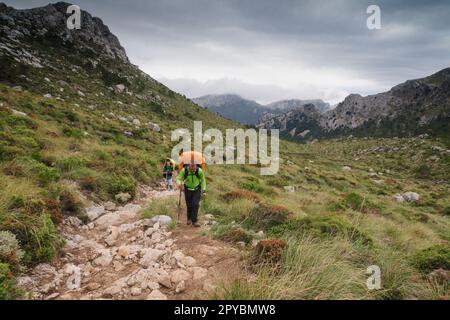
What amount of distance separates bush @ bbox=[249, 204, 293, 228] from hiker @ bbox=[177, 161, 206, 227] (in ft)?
5.30

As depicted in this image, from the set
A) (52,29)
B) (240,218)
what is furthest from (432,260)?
(52,29)

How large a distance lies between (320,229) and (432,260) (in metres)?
2.27

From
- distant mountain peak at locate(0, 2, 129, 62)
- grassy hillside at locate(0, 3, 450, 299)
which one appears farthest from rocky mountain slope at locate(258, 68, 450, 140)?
grassy hillside at locate(0, 3, 450, 299)

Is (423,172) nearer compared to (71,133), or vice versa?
(71,133)

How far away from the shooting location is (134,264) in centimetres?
545

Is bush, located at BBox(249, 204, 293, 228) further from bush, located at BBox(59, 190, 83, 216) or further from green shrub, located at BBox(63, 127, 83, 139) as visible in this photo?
green shrub, located at BBox(63, 127, 83, 139)

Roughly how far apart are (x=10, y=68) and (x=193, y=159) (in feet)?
94.2

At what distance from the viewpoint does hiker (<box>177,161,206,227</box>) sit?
7.44m

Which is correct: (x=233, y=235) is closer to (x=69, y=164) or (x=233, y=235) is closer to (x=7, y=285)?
(x=7, y=285)

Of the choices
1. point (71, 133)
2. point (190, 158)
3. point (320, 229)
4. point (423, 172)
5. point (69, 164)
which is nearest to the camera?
point (320, 229)

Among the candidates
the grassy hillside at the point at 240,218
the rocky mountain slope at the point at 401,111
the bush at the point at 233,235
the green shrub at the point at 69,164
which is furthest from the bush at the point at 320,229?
the rocky mountain slope at the point at 401,111

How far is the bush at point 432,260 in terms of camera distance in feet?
19.0

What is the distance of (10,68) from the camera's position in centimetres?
2675
